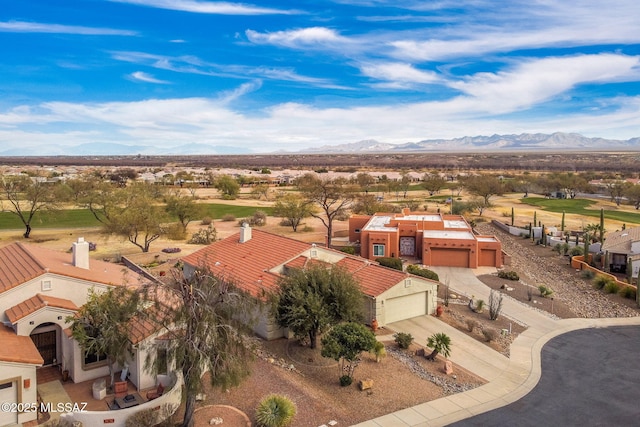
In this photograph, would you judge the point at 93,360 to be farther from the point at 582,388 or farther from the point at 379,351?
the point at 582,388

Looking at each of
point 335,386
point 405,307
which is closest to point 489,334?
point 405,307

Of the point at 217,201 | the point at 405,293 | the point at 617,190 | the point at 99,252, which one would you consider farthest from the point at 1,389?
the point at 617,190

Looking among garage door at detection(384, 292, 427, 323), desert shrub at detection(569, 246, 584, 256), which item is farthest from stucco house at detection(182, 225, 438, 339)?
desert shrub at detection(569, 246, 584, 256)

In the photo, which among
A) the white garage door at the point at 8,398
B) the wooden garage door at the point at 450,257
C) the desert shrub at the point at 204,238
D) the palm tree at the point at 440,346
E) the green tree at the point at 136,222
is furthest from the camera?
the desert shrub at the point at 204,238

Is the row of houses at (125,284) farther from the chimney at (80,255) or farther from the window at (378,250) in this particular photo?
the window at (378,250)

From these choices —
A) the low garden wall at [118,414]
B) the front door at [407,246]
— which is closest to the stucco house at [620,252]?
the front door at [407,246]

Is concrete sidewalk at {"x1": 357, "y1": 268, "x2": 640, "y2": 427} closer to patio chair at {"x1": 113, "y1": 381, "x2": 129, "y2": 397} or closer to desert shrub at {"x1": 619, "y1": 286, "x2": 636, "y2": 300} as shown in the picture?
desert shrub at {"x1": 619, "y1": 286, "x2": 636, "y2": 300}

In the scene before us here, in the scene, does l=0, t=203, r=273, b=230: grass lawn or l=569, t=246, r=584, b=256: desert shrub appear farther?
l=0, t=203, r=273, b=230: grass lawn
